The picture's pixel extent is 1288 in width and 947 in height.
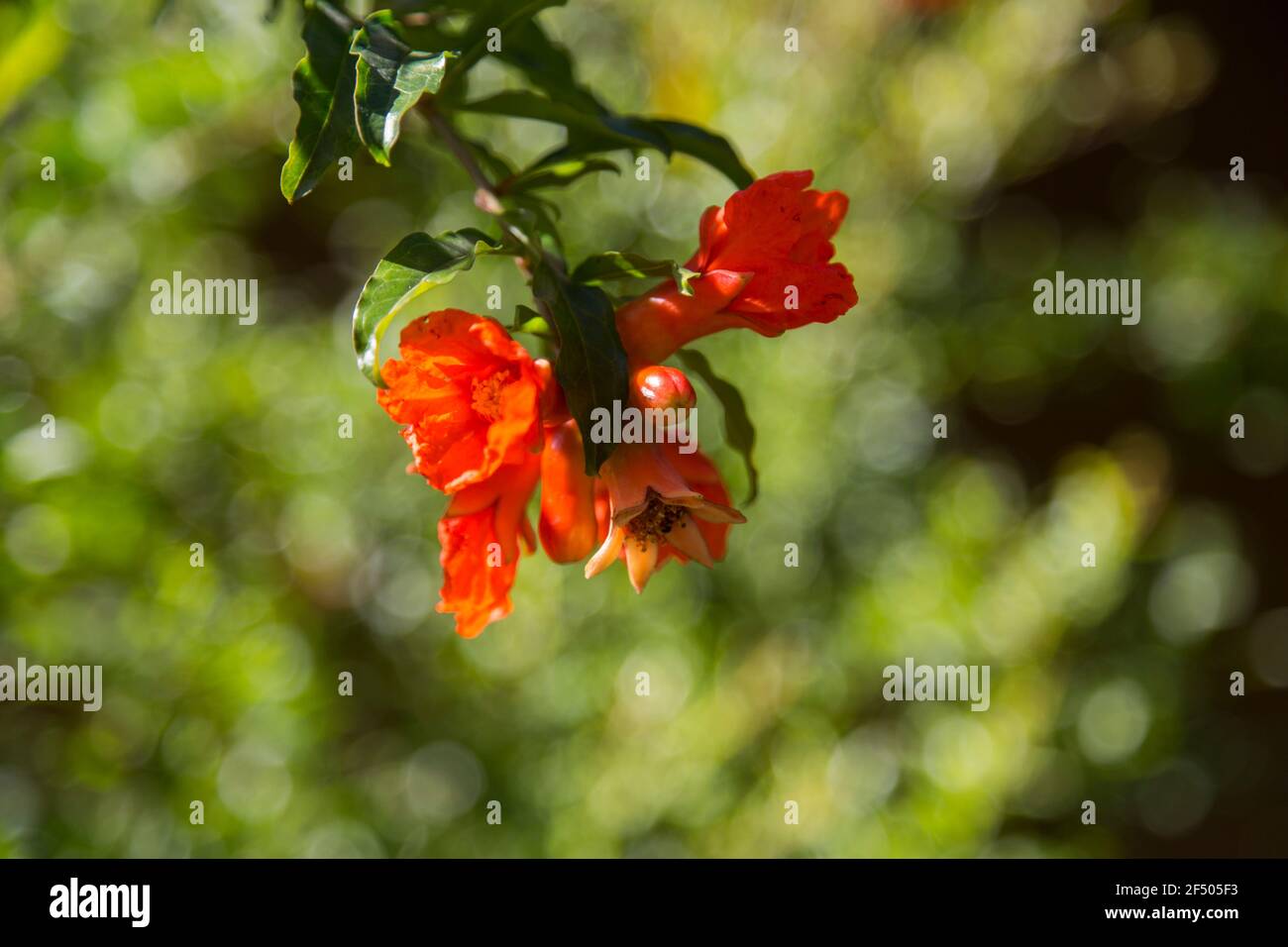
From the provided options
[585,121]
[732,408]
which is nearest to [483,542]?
[732,408]

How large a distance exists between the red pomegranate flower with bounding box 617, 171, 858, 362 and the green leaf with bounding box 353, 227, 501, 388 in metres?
0.11

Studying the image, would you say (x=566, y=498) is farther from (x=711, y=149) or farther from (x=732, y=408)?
(x=711, y=149)

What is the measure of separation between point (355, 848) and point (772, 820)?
1.94 feet

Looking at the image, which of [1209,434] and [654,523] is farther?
[1209,434]

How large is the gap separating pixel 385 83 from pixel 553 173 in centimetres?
18

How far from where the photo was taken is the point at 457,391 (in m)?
0.62

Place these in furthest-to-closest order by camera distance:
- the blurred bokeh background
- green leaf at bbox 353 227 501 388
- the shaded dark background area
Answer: the shaded dark background area, the blurred bokeh background, green leaf at bbox 353 227 501 388

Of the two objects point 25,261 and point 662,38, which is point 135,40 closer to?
point 25,261

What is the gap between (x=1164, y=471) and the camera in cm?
181

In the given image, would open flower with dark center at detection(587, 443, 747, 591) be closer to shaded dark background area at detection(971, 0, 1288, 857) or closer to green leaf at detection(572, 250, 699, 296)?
green leaf at detection(572, 250, 699, 296)

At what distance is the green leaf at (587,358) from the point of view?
0.57 metres

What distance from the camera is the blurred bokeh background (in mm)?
1507

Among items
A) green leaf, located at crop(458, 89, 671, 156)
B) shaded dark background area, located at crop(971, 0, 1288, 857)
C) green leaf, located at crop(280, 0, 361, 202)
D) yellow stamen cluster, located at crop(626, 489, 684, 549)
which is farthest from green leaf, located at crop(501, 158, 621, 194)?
shaded dark background area, located at crop(971, 0, 1288, 857)

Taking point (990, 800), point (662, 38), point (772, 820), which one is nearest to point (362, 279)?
point (662, 38)
